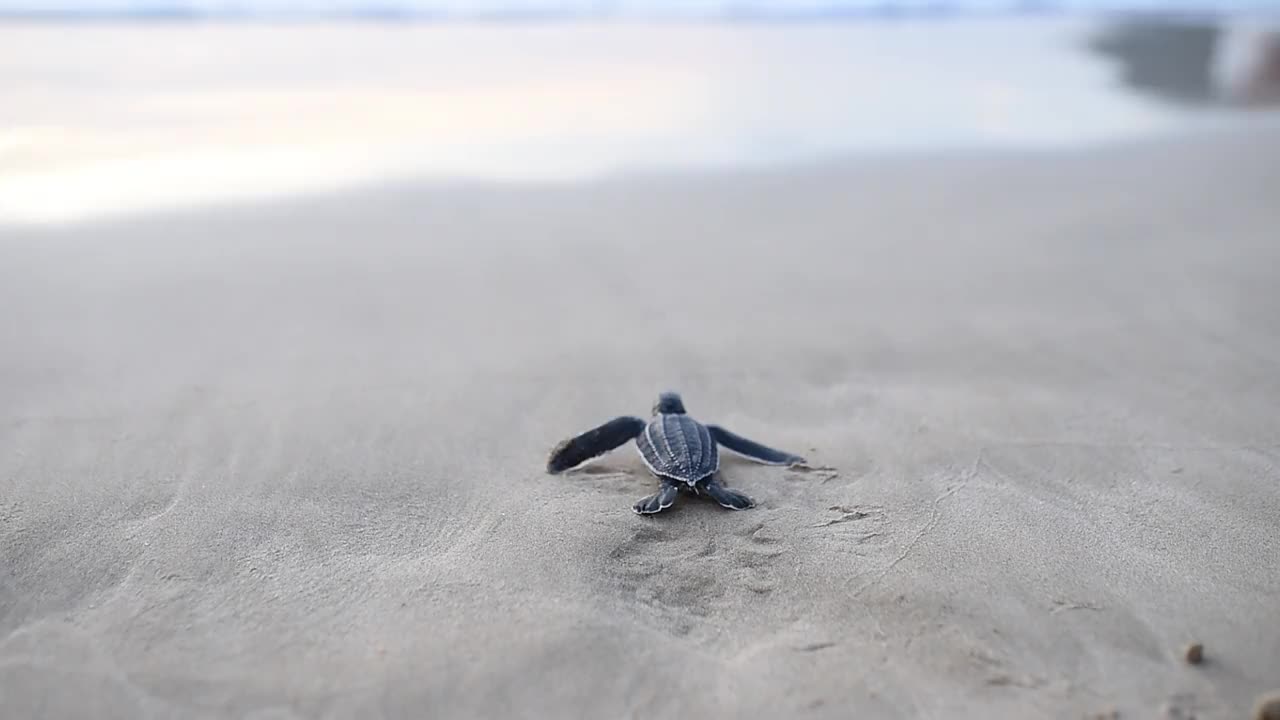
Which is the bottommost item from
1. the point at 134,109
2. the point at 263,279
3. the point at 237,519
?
the point at 237,519

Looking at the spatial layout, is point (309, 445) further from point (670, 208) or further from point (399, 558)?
point (670, 208)

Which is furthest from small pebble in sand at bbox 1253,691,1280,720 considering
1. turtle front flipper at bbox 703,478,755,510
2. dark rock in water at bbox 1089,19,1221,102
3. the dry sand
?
dark rock in water at bbox 1089,19,1221,102

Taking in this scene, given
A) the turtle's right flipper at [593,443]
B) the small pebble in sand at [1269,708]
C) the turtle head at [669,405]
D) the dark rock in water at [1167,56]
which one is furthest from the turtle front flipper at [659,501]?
the dark rock in water at [1167,56]

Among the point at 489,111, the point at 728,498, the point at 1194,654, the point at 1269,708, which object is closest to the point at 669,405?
the point at 728,498

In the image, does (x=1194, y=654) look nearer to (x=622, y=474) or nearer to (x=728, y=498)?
(x=728, y=498)

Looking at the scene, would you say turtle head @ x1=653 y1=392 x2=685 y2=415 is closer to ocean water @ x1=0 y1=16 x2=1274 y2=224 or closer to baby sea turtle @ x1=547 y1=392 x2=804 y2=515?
baby sea turtle @ x1=547 y1=392 x2=804 y2=515

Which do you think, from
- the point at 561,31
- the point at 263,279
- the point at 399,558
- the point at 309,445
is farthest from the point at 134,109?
the point at 561,31
